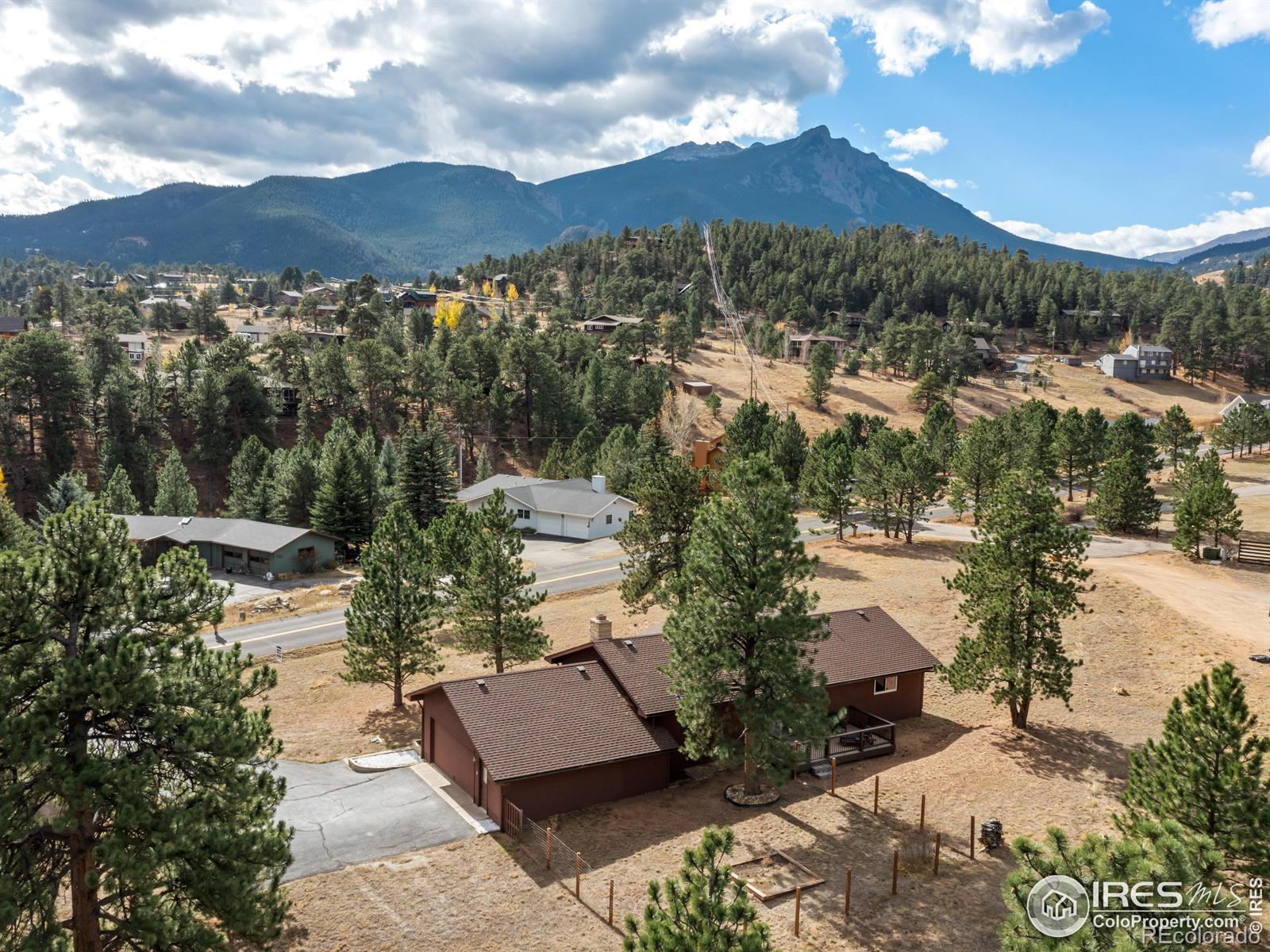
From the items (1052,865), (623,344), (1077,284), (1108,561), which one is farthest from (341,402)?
(1077,284)

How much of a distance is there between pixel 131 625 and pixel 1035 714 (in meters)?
28.0

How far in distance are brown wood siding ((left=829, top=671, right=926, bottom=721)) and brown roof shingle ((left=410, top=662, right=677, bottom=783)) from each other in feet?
21.9

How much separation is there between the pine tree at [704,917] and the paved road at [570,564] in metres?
30.9

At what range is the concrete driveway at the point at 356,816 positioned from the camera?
2147cm

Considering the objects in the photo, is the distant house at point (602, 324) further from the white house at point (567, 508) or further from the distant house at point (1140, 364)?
the distant house at point (1140, 364)

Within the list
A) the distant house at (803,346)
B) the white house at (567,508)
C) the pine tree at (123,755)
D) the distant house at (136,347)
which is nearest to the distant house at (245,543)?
the white house at (567,508)

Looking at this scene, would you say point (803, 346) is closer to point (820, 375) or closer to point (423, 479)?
point (820, 375)

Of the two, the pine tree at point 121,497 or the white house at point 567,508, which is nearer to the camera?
the pine tree at point 121,497

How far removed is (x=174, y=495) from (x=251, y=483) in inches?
247

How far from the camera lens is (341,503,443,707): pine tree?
31422 mm

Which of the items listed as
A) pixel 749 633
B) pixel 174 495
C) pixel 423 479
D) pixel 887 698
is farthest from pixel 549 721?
pixel 174 495

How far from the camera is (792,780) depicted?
25.7 m

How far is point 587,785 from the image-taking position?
24453mm

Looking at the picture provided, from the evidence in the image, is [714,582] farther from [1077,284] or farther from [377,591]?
[1077,284]
